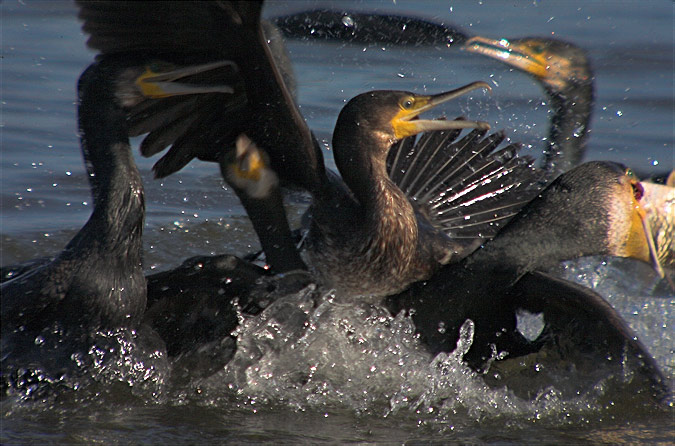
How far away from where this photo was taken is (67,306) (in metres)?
4.30

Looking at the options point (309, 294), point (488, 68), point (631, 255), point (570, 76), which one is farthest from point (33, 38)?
point (631, 255)

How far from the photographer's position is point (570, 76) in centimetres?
732

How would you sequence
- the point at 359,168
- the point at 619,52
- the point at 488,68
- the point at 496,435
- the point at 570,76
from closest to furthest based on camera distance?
the point at 496,435
the point at 359,168
the point at 570,76
the point at 488,68
the point at 619,52

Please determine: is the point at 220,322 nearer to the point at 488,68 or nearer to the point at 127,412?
the point at 127,412

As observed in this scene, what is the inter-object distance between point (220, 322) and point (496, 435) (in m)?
1.44

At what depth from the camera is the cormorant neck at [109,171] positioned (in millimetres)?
4441

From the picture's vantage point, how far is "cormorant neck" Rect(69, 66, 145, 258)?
444 cm

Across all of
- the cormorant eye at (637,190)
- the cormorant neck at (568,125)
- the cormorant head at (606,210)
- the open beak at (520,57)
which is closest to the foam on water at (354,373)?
the cormorant head at (606,210)

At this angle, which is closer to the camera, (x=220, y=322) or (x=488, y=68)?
(x=220, y=322)

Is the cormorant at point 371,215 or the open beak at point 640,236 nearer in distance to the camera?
the open beak at point 640,236

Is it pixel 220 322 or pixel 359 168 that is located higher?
pixel 359 168

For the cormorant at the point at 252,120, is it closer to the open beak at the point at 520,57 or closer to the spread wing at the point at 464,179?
the spread wing at the point at 464,179

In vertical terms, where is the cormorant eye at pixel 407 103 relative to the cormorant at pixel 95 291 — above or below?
above

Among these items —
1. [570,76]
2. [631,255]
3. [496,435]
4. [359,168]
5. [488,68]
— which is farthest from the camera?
[488,68]
